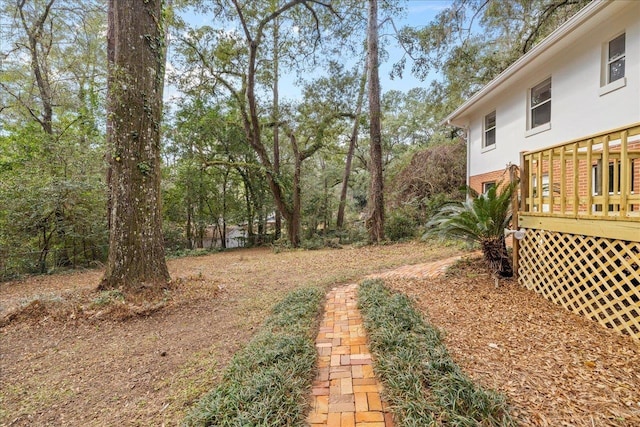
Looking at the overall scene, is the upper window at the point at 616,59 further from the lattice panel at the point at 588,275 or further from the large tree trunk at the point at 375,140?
the large tree trunk at the point at 375,140

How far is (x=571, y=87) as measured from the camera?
5945 mm

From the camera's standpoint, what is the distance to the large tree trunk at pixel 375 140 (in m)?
9.21

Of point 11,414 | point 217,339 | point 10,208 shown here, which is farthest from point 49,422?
point 10,208

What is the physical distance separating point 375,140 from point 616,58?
5526 millimetres

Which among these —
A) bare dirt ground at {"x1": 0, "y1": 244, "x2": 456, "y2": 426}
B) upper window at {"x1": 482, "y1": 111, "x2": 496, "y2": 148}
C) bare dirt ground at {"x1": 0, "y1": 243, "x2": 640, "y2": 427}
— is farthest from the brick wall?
bare dirt ground at {"x1": 0, "y1": 244, "x2": 456, "y2": 426}

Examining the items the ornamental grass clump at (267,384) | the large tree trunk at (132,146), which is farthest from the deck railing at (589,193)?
the large tree trunk at (132,146)

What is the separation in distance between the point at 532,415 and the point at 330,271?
4.57 meters

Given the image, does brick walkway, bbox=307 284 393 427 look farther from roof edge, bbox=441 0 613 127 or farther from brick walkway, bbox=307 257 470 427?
roof edge, bbox=441 0 613 127

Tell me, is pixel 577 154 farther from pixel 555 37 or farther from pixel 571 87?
pixel 571 87

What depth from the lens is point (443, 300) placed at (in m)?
3.61

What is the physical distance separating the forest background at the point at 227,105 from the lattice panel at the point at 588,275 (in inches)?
250

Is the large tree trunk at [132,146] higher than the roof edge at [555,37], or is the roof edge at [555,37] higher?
the roof edge at [555,37]

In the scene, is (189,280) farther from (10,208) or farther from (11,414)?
(10,208)

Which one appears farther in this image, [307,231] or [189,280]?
[307,231]
